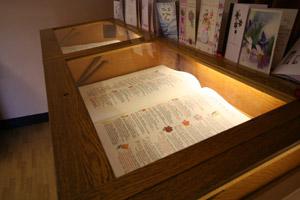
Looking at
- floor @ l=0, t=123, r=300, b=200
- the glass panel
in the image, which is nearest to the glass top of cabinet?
the glass panel

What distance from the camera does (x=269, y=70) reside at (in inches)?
27.6

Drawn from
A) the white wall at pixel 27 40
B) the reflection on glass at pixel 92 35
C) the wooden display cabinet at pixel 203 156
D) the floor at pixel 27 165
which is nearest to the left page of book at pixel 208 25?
the wooden display cabinet at pixel 203 156

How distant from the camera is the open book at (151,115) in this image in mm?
583

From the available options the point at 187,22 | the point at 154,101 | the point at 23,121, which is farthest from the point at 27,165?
the point at 187,22

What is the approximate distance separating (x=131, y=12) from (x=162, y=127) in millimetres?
1051

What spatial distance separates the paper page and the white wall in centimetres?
98

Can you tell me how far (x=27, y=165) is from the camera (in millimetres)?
1998

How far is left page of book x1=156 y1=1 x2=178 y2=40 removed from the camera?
3.65 ft

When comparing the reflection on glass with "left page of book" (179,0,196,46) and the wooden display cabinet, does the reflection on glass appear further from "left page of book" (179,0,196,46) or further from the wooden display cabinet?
the wooden display cabinet

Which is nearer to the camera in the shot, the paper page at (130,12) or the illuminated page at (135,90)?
the illuminated page at (135,90)

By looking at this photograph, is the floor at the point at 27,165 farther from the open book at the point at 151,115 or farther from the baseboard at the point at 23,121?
the open book at the point at 151,115

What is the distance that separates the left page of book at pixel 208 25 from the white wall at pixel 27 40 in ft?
5.86

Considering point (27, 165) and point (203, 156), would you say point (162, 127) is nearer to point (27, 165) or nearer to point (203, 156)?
point (203, 156)

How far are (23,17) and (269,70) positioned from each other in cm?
223
